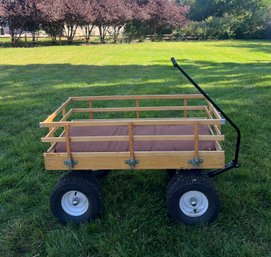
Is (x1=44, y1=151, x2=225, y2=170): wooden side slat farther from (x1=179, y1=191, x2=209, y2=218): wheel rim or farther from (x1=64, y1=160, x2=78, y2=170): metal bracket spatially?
(x1=179, y1=191, x2=209, y2=218): wheel rim

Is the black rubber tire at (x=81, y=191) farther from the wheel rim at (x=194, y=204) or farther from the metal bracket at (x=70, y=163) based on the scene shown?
the wheel rim at (x=194, y=204)

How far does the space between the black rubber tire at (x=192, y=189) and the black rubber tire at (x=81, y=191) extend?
64cm

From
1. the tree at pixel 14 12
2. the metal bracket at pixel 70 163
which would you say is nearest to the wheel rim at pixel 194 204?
the metal bracket at pixel 70 163

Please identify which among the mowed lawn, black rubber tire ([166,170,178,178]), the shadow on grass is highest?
black rubber tire ([166,170,178,178])

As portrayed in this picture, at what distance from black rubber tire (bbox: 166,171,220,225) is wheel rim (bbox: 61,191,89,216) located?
2.47 feet

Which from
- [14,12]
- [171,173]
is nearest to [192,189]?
[171,173]

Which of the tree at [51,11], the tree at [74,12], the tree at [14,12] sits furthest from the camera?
the tree at [74,12]

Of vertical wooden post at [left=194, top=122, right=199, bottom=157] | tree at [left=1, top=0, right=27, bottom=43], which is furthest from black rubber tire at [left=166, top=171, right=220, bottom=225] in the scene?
tree at [left=1, top=0, right=27, bottom=43]

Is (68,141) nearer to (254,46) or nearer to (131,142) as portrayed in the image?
(131,142)

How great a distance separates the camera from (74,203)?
3328 mm

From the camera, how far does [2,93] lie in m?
9.23

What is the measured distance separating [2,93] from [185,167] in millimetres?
7176

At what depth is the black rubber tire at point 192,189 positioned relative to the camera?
317cm

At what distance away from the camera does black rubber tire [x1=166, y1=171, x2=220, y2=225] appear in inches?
125
